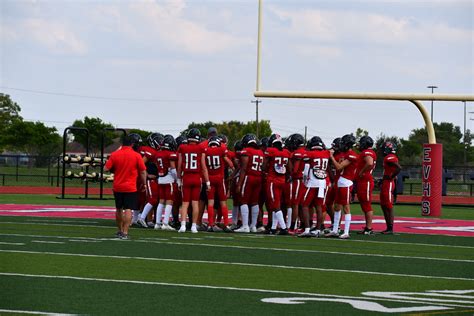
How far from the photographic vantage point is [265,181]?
1923 cm

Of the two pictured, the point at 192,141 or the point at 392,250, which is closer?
the point at 392,250

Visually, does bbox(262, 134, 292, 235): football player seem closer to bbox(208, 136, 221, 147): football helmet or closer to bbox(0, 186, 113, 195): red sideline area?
bbox(208, 136, 221, 147): football helmet

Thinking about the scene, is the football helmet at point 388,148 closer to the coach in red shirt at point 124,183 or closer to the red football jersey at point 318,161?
the red football jersey at point 318,161

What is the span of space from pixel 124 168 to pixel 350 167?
4061 mm

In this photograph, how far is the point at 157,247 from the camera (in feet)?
49.6

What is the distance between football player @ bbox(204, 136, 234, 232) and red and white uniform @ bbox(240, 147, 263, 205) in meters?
0.35

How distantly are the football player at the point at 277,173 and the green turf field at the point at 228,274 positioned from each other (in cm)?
70

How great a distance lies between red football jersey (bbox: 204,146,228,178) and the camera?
61.7 ft

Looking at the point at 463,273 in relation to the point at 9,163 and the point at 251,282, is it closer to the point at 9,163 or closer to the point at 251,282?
the point at 251,282

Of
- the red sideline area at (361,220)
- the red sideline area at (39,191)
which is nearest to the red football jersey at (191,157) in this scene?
the red sideline area at (361,220)

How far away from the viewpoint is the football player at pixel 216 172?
1881cm

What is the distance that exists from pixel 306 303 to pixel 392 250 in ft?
20.3

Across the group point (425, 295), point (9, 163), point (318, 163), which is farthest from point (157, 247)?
point (9, 163)

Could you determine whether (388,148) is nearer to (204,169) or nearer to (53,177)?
(204,169)
